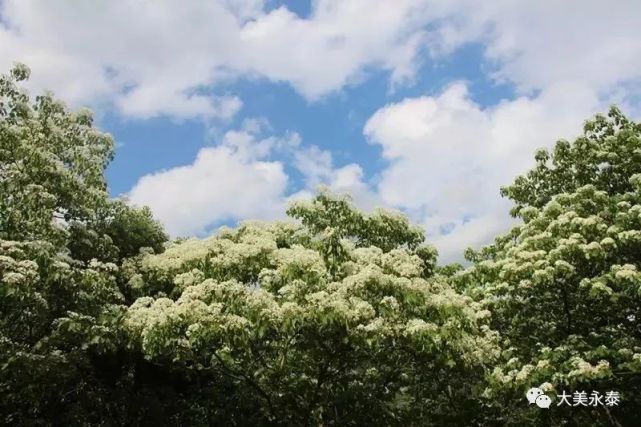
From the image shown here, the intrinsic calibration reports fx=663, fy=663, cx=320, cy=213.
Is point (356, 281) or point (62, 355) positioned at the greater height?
point (356, 281)

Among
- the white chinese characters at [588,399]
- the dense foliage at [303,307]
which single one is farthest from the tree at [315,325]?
the white chinese characters at [588,399]

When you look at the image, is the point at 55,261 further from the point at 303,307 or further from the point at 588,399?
the point at 588,399

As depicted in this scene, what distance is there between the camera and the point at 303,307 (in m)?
12.6

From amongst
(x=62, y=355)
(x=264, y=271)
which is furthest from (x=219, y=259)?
(x=62, y=355)

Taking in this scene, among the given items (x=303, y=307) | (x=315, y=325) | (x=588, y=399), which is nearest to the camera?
(x=303, y=307)

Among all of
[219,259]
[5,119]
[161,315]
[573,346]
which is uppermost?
[5,119]

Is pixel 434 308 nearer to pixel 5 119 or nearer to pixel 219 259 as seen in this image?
pixel 219 259

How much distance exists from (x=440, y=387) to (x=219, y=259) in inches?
265

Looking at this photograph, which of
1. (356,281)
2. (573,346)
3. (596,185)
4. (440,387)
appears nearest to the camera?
(356,281)

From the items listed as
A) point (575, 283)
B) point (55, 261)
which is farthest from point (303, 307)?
point (575, 283)

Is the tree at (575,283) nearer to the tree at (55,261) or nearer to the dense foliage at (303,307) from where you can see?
the dense foliage at (303,307)

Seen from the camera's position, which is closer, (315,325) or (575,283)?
(315,325)

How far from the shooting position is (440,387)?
1705cm

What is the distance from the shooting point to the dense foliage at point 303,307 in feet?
42.4
